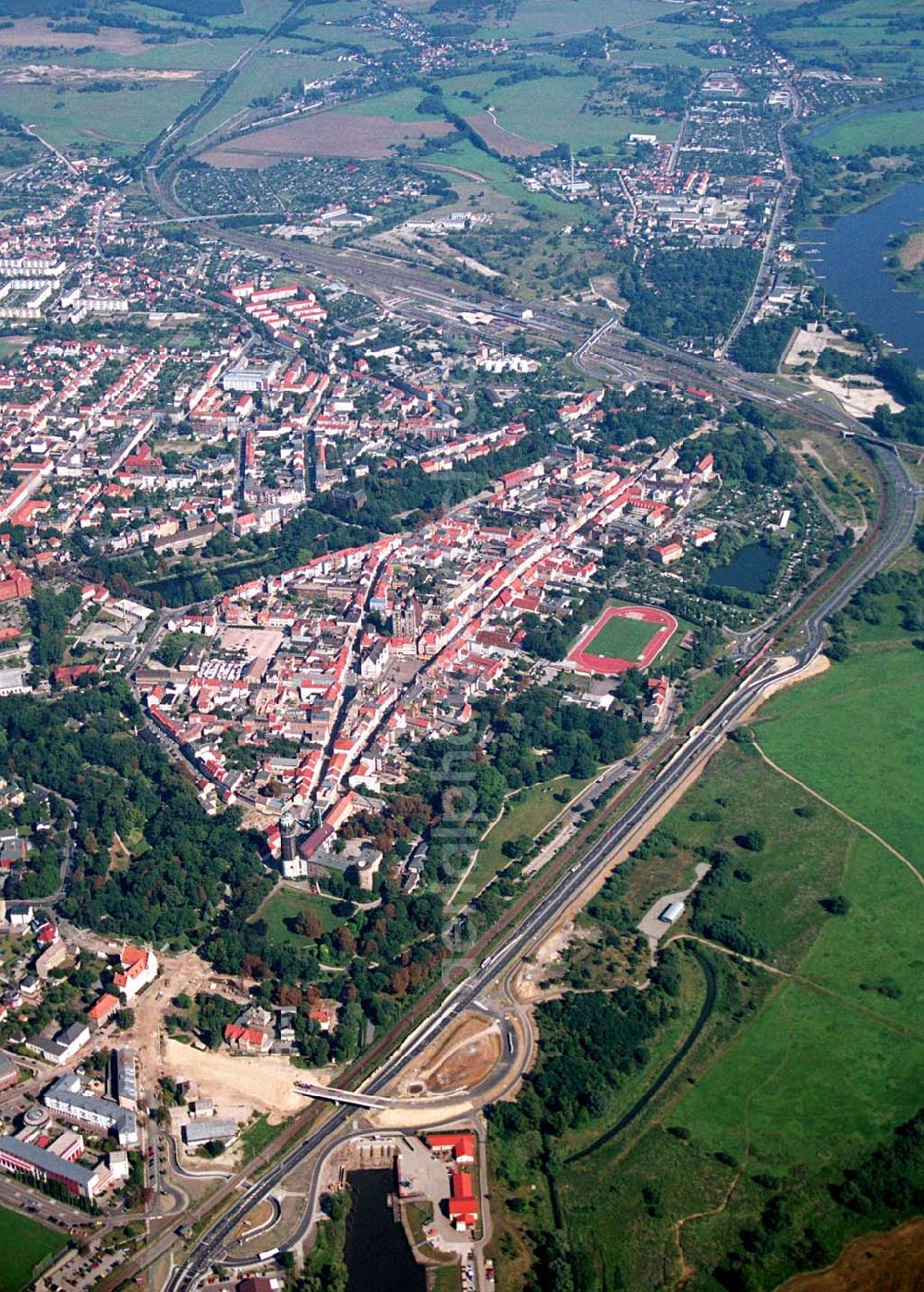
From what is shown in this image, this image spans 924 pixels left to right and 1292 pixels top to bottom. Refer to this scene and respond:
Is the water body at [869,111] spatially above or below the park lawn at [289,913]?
below

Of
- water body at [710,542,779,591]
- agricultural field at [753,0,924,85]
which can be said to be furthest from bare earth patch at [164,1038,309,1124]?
agricultural field at [753,0,924,85]

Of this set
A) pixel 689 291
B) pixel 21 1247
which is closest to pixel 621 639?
pixel 21 1247

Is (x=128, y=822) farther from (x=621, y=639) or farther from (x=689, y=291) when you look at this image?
(x=689, y=291)

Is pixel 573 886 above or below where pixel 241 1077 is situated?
below

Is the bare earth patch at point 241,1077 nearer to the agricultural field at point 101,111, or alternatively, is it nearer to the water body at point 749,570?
the water body at point 749,570

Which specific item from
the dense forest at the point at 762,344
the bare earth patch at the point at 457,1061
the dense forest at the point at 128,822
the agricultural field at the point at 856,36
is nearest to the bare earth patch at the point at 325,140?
the agricultural field at the point at 856,36

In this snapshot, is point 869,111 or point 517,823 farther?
point 869,111
